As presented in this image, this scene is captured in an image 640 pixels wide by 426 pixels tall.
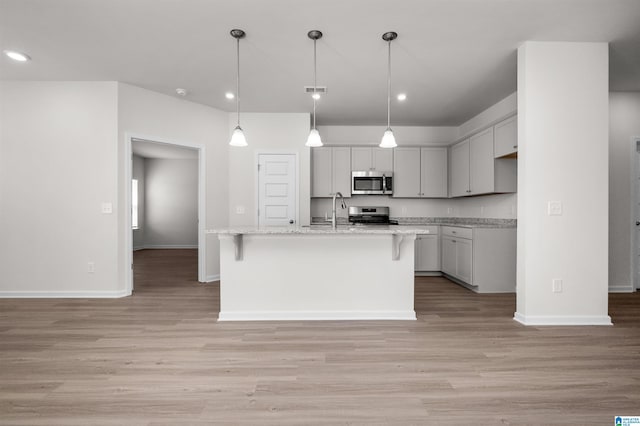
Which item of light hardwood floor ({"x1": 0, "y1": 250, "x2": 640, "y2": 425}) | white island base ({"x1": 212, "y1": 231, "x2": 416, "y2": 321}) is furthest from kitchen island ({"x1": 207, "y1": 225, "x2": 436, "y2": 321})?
light hardwood floor ({"x1": 0, "y1": 250, "x2": 640, "y2": 425})

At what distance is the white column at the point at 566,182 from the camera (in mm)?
2941

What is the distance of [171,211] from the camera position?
935 cm

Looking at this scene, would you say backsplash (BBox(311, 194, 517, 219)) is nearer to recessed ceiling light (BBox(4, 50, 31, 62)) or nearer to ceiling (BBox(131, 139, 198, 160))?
ceiling (BBox(131, 139, 198, 160))

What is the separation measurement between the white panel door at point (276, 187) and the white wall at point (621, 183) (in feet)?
14.7

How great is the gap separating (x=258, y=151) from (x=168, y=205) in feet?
18.8

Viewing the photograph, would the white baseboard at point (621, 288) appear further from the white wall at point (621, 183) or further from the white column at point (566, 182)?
the white column at point (566, 182)

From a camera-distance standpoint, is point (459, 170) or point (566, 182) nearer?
point (566, 182)

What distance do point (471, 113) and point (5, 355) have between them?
612cm

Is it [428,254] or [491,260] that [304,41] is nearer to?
[491,260]

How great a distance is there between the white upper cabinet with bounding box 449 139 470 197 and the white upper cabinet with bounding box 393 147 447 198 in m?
0.17

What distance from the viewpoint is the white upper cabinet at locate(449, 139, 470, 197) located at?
4.92 meters

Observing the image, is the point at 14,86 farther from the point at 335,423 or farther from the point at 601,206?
the point at 601,206

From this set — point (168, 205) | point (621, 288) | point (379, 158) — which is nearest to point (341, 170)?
point (379, 158)

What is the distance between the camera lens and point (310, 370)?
211 centimetres
